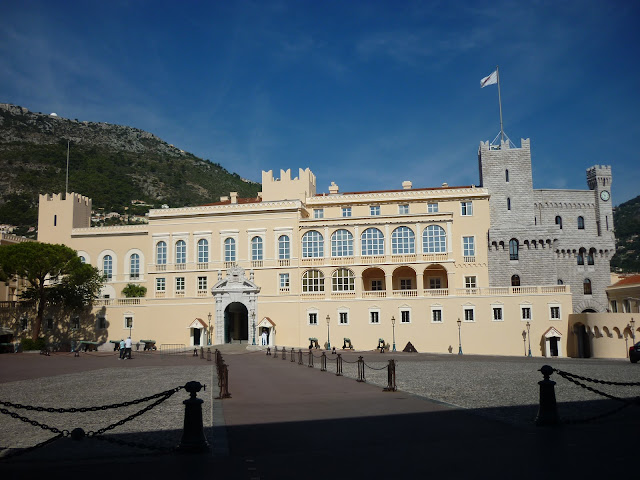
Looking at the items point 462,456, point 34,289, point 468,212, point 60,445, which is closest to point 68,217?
point 34,289

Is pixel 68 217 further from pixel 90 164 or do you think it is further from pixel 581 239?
pixel 90 164

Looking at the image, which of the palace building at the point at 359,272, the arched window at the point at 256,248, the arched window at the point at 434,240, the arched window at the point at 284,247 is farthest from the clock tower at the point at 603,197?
the arched window at the point at 256,248

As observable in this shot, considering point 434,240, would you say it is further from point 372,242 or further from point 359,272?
point 359,272

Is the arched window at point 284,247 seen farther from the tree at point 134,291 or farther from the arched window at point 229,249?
the tree at point 134,291

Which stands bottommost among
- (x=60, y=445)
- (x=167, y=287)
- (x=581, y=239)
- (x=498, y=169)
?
(x=60, y=445)

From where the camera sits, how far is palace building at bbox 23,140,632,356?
2013 inches

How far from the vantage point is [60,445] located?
1104 cm

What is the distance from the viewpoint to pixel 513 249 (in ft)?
185

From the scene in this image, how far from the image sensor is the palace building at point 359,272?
51125 mm

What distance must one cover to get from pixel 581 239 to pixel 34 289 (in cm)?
5421

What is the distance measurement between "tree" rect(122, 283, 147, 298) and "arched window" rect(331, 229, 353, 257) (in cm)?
1991

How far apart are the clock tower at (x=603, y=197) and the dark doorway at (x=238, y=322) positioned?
3781 cm

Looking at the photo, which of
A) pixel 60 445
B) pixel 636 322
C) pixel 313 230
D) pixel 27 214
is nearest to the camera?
pixel 60 445

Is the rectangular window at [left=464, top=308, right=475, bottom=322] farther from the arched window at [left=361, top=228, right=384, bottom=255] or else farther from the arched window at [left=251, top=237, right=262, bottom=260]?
the arched window at [left=251, top=237, right=262, bottom=260]
